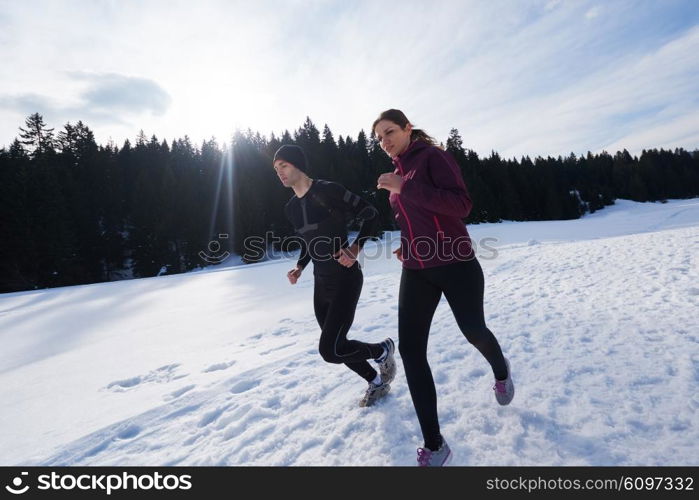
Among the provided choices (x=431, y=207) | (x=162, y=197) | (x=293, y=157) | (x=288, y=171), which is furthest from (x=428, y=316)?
(x=162, y=197)

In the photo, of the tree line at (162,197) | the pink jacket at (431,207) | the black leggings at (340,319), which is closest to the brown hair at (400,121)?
the pink jacket at (431,207)

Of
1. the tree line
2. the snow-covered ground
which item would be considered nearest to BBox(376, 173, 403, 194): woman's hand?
the snow-covered ground

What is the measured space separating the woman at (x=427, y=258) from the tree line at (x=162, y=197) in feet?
74.1

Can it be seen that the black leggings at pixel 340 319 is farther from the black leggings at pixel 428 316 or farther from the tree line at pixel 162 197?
the tree line at pixel 162 197

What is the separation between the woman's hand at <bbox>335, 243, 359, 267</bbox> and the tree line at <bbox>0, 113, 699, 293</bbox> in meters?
22.3

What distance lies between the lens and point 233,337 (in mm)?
5988

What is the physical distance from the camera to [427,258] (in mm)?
2262

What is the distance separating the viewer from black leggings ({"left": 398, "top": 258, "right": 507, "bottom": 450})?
2.18 m

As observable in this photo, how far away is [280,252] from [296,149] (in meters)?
47.0

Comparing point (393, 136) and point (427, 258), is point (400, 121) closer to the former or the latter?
point (393, 136)

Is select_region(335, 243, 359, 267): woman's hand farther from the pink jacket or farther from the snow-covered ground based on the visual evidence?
the snow-covered ground

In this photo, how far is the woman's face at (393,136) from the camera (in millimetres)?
2375
